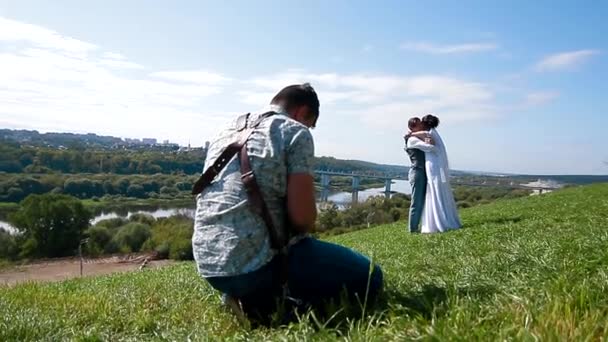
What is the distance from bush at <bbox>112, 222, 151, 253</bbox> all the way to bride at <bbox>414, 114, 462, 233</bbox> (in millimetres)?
51103

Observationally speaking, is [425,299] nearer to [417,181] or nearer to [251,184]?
[251,184]

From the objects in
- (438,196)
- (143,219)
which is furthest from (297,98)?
(143,219)

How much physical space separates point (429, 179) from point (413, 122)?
1.14 meters

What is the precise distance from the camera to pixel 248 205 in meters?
3.16

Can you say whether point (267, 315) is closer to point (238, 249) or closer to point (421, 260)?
point (238, 249)

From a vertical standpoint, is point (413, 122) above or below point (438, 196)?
above

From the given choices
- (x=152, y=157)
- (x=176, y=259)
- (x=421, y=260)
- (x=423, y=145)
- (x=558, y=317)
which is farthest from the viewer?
(x=152, y=157)

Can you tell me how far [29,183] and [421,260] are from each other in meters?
97.2

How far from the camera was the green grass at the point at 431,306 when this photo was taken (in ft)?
6.98

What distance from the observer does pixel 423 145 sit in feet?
32.2

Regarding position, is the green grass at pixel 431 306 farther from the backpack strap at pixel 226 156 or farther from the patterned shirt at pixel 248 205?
the backpack strap at pixel 226 156

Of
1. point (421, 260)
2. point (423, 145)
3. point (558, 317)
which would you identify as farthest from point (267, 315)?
point (423, 145)

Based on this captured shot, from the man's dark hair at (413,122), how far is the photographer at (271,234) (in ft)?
22.9

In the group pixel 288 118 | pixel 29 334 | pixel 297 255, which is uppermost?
pixel 288 118
